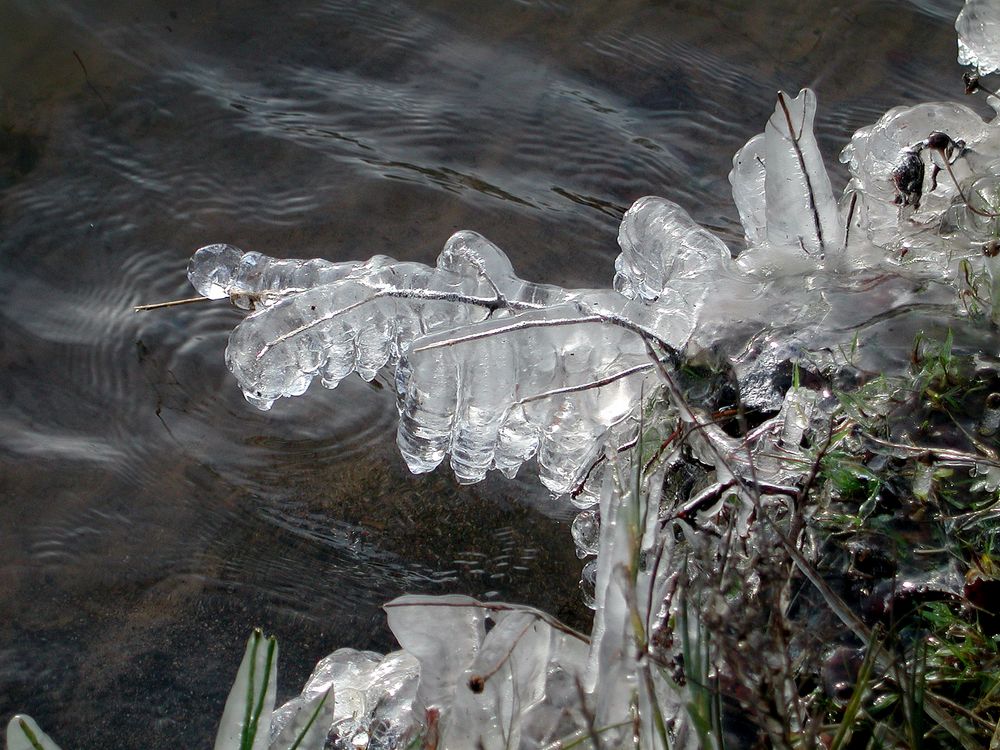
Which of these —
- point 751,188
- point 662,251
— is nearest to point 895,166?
point 751,188

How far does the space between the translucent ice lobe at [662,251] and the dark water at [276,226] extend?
1.49 feet

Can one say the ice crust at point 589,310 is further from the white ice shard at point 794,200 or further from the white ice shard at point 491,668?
the white ice shard at point 491,668

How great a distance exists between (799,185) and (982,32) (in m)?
0.92

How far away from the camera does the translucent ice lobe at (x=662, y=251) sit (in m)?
2.37

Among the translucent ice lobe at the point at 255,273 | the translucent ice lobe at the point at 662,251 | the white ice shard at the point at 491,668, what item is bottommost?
the white ice shard at the point at 491,668

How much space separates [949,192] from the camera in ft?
8.25

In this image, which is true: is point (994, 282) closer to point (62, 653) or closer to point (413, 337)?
point (413, 337)

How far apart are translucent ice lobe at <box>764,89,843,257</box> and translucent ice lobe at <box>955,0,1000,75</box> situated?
81cm

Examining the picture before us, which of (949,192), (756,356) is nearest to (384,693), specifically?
(756,356)

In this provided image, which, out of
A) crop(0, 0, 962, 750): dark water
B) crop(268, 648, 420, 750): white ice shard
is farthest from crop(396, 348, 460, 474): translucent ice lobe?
crop(268, 648, 420, 750): white ice shard

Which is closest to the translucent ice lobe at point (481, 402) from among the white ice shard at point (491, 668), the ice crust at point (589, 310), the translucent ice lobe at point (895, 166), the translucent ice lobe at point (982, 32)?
the ice crust at point (589, 310)

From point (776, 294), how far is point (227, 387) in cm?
159

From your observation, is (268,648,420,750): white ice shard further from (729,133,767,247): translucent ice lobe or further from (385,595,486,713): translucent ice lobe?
(729,133,767,247): translucent ice lobe

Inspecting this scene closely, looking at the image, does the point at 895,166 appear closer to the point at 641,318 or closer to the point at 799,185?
the point at 799,185
